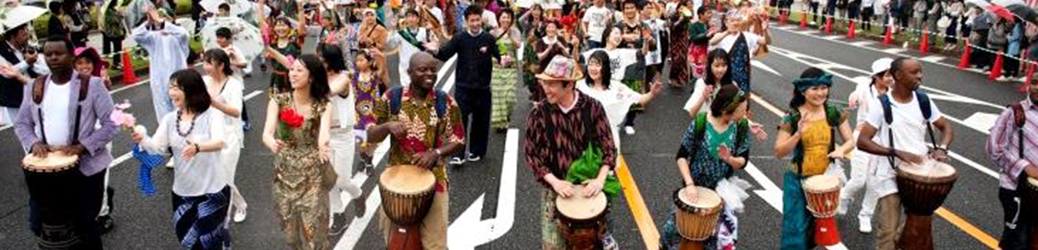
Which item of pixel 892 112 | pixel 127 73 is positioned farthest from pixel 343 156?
pixel 127 73

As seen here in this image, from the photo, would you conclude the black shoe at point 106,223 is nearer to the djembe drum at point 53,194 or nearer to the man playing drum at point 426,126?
the djembe drum at point 53,194

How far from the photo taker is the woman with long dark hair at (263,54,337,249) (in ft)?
16.6

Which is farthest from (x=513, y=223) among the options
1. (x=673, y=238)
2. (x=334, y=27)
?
(x=334, y=27)

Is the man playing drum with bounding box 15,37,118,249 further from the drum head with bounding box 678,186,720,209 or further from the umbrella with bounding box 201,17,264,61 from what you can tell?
the drum head with bounding box 678,186,720,209

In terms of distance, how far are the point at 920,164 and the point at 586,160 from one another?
247cm

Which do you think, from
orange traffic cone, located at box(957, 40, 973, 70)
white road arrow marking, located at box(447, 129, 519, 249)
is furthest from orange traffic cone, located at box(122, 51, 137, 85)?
orange traffic cone, located at box(957, 40, 973, 70)

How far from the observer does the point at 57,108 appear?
5.20 metres

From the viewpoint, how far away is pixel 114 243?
19.8ft

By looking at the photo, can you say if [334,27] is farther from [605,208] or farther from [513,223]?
[605,208]

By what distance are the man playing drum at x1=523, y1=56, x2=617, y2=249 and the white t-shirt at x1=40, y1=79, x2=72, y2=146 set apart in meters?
3.25

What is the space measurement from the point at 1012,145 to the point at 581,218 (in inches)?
131

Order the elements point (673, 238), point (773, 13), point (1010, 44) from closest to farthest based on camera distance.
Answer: point (673, 238) → point (1010, 44) → point (773, 13)

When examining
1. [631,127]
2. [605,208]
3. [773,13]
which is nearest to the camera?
[605,208]

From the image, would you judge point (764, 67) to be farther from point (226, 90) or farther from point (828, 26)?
point (226, 90)
